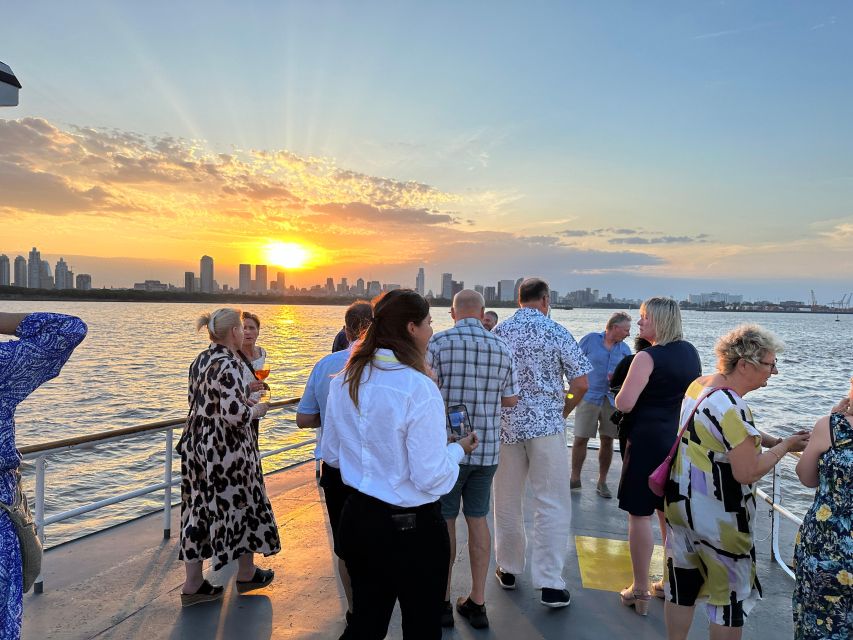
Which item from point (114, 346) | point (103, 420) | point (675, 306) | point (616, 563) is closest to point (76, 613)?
point (616, 563)

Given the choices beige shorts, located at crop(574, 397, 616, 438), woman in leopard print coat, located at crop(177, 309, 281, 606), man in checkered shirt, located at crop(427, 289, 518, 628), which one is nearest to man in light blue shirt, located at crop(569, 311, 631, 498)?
beige shorts, located at crop(574, 397, 616, 438)

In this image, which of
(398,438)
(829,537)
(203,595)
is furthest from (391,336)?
(203,595)

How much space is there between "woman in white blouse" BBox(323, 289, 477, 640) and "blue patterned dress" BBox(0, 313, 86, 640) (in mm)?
976

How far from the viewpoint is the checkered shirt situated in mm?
3230

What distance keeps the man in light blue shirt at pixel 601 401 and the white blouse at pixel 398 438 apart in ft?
13.9

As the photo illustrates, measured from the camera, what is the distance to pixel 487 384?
3.25 m

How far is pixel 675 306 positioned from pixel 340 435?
7.72 ft

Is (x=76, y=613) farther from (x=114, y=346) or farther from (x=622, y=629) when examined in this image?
(x=114, y=346)

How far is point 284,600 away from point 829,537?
9.58 feet

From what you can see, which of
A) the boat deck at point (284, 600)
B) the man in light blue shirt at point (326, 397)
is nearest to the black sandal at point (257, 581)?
the boat deck at point (284, 600)

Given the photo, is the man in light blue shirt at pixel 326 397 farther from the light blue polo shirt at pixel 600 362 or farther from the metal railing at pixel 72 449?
the light blue polo shirt at pixel 600 362

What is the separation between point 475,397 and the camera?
3234mm

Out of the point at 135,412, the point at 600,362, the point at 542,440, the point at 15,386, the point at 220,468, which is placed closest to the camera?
the point at 15,386

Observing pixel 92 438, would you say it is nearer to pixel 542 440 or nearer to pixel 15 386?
pixel 15 386
